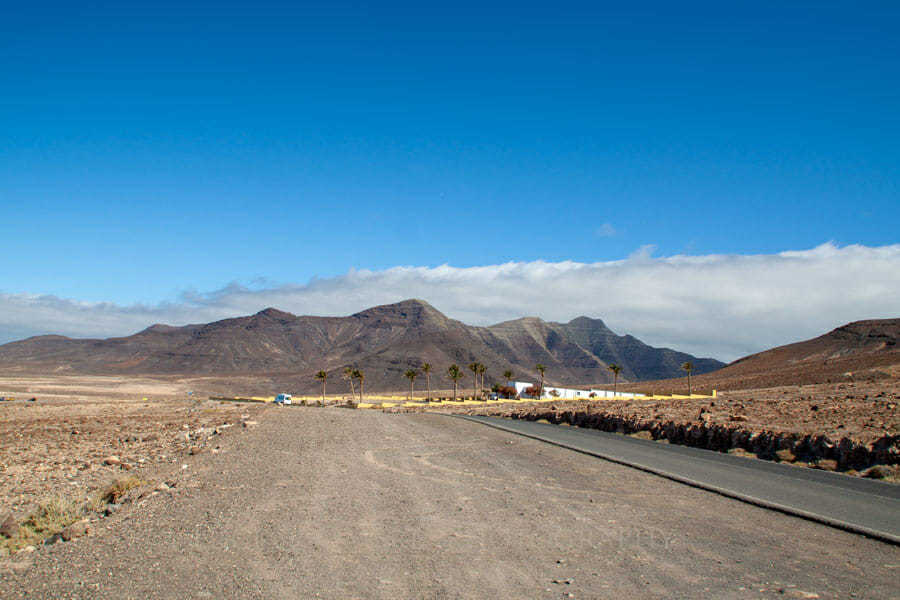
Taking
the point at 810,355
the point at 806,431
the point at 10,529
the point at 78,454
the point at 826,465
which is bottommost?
the point at 78,454

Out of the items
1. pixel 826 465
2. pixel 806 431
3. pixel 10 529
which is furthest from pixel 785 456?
pixel 10 529

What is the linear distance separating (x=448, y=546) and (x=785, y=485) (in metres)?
9.36

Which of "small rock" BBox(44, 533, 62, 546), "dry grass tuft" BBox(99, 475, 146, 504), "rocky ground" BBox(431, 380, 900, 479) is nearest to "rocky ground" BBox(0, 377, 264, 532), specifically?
"dry grass tuft" BBox(99, 475, 146, 504)

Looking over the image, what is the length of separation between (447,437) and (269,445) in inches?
302

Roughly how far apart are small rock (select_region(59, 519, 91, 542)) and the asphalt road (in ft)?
38.5

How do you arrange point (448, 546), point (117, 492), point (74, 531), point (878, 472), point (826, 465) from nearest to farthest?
point (448, 546), point (74, 531), point (117, 492), point (878, 472), point (826, 465)

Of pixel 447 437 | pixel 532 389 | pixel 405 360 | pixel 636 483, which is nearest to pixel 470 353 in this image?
pixel 405 360

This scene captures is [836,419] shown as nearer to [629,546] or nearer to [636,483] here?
[636,483]

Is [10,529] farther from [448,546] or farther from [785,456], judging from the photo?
[785,456]

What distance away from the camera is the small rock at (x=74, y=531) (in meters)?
9.36

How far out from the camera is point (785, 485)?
46.0ft

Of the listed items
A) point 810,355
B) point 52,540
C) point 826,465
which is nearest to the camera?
point 52,540

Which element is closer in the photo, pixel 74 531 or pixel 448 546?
pixel 448 546

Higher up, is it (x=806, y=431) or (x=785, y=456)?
(x=806, y=431)
